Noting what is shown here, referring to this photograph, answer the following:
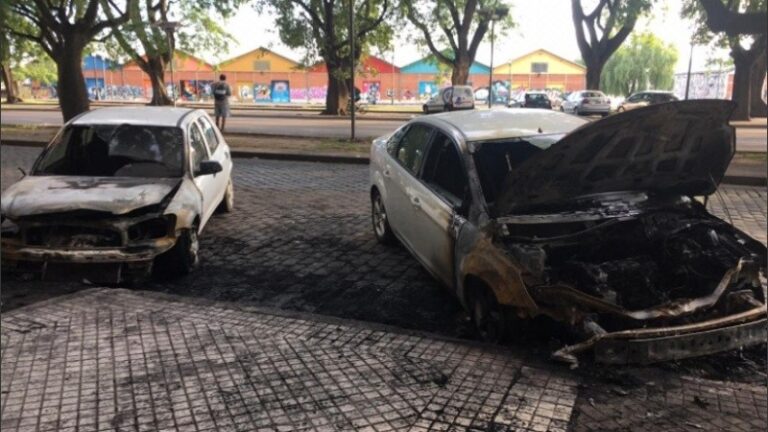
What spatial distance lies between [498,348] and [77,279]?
148 inches

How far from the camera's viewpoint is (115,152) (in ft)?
20.9

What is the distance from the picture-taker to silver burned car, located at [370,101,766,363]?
3598mm

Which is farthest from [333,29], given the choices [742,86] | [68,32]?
[742,86]

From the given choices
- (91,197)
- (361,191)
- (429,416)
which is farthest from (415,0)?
(429,416)

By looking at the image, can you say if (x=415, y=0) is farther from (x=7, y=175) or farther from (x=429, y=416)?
(x=429, y=416)

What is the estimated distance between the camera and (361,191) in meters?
9.88

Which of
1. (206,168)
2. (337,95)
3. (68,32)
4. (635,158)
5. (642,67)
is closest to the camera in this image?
(635,158)

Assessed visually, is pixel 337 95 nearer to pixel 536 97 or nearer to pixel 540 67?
pixel 536 97

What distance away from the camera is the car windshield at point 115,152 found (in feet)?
20.2

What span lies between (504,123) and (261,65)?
61.1 m

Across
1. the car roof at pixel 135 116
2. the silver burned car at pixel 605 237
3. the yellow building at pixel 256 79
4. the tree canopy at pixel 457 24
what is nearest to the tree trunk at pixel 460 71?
the tree canopy at pixel 457 24

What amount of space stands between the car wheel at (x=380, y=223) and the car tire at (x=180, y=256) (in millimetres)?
1963

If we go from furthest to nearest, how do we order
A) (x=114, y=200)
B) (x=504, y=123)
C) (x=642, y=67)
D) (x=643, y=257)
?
(x=642, y=67) < (x=114, y=200) < (x=504, y=123) < (x=643, y=257)

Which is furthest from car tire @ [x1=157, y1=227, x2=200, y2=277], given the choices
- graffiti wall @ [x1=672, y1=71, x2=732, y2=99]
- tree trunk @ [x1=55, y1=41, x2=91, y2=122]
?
graffiti wall @ [x1=672, y1=71, x2=732, y2=99]
